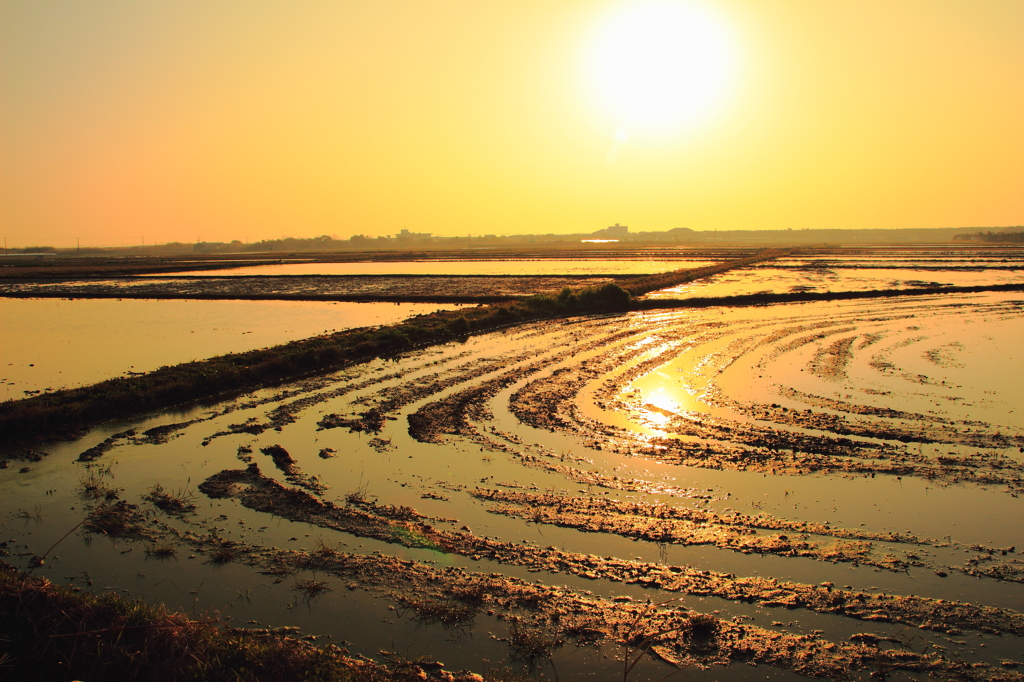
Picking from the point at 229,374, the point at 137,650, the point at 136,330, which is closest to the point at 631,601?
the point at 137,650

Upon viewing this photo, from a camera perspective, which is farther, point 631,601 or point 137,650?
point 631,601

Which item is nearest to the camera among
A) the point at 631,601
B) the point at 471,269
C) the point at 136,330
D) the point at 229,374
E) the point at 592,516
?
the point at 631,601

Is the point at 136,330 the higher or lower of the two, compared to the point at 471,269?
lower

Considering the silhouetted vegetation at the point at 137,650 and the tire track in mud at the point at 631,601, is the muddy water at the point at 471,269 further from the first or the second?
the silhouetted vegetation at the point at 137,650

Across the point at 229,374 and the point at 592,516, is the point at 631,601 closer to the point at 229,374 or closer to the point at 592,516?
the point at 592,516

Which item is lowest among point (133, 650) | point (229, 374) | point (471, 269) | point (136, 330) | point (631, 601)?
point (631, 601)

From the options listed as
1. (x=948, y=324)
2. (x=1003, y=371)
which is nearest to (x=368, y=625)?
(x=1003, y=371)

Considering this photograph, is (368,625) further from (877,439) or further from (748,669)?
(877,439)
